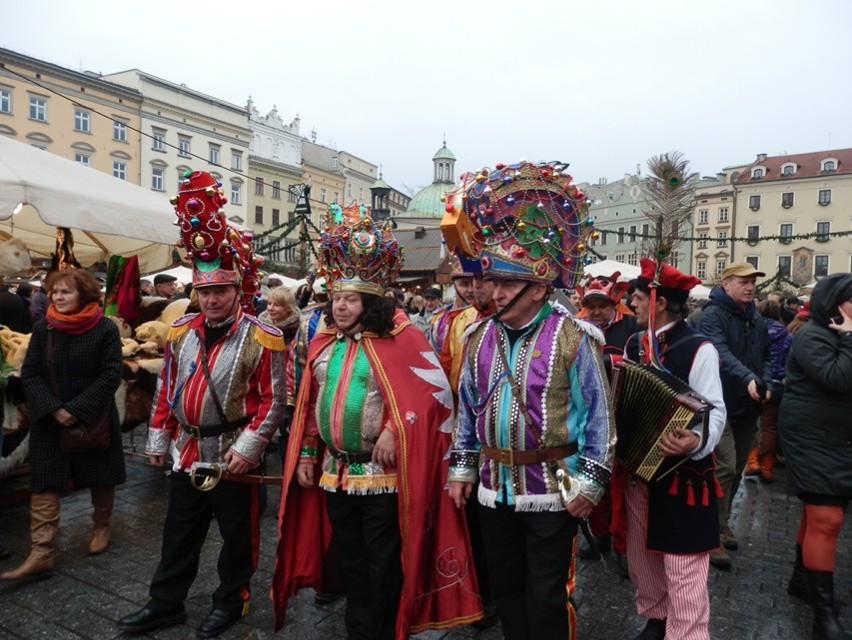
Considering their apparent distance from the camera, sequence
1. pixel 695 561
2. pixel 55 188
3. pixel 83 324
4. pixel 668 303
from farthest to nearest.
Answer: pixel 55 188 < pixel 83 324 < pixel 668 303 < pixel 695 561

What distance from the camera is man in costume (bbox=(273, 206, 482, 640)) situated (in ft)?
10.6

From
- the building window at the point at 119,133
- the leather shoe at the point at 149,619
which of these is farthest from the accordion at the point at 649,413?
the building window at the point at 119,133

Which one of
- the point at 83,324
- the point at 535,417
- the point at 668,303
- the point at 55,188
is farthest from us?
the point at 55,188

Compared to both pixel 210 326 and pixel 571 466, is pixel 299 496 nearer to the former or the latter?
pixel 210 326

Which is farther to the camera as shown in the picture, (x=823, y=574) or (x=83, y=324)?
(x=83, y=324)

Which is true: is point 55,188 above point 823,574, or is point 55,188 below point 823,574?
above

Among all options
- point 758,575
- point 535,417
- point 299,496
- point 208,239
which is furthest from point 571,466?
point 758,575

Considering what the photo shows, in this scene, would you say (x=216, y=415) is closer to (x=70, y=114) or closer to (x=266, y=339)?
(x=266, y=339)

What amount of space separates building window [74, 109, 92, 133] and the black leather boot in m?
45.4

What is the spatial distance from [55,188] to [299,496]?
3.47 m

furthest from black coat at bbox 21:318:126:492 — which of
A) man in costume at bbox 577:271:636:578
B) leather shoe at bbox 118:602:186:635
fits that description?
man in costume at bbox 577:271:636:578

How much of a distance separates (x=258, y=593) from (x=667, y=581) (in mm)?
2564

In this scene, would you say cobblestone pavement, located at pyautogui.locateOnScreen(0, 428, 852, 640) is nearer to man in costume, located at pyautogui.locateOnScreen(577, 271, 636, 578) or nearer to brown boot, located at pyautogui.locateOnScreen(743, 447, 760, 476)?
man in costume, located at pyautogui.locateOnScreen(577, 271, 636, 578)

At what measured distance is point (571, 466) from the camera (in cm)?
276
